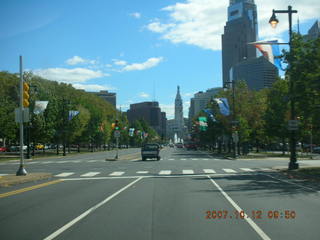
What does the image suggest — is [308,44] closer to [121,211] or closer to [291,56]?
[291,56]

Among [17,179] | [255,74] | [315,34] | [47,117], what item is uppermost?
[255,74]

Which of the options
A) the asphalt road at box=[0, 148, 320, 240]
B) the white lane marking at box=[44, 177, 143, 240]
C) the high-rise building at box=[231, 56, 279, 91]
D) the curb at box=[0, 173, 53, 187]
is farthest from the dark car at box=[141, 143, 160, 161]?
the high-rise building at box=[231, 56, 279, 91]

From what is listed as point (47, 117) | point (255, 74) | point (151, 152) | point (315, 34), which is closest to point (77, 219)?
point (315, 34)

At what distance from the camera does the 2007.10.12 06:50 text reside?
10.4 metres

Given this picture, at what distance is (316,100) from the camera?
79.2 feet

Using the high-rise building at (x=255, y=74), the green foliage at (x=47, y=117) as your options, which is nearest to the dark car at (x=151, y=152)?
the green foliage at (x=47, y=117)

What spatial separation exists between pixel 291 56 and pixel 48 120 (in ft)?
159

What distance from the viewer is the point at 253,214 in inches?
421

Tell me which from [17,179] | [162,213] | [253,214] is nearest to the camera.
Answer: [253,214]

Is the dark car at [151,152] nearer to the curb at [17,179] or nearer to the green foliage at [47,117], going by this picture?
the green foliage at [47,117]

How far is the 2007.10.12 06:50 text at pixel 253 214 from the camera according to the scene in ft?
34.0

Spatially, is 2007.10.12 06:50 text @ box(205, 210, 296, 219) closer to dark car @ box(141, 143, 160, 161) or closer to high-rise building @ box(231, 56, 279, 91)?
dark car @ box(141, 143, 160, 161)

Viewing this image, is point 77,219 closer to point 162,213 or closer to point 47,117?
point 162,213

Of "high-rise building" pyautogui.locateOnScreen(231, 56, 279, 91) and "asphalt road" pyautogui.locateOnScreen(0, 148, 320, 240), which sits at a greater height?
"high-rise building" pyautogui.locateOnScreen(231, 56, 279, 91)
